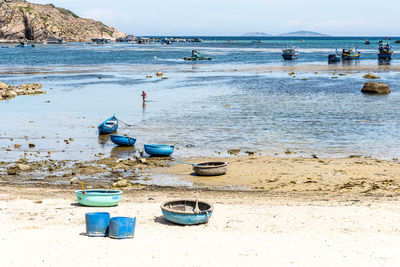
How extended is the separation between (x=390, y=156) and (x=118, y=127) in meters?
17.5

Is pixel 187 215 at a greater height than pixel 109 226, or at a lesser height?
greater

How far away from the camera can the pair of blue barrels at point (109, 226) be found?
14.7m

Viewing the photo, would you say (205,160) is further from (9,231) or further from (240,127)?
(9,231)

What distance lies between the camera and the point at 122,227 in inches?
578

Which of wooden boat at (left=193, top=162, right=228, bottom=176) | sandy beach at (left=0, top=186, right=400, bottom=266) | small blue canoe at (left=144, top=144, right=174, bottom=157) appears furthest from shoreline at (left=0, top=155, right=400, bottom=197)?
sandy beach at (left=0, top=186, right=400, bottom=266)

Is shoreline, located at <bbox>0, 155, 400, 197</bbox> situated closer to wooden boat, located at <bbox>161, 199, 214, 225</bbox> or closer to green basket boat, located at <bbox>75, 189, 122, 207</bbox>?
green basket boat, located at <bbox>75, 189, 122, 207</bbox>

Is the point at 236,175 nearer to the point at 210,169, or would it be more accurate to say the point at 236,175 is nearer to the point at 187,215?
the point at 210,169

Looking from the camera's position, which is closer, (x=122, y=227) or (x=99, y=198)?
(x=122, y=227)

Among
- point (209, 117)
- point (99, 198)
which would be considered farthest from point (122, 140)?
point (209, 117)

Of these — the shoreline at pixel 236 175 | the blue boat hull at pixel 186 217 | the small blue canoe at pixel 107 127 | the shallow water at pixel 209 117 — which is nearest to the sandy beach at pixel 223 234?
the blue boat hull at pixel 186 217

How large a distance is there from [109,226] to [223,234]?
3401mm

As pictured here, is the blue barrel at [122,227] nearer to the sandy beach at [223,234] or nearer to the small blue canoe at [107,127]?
the sandy beach at [223,234]

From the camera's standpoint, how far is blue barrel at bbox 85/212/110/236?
14953 millimetres

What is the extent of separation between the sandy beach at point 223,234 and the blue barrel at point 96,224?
301 millimetres
